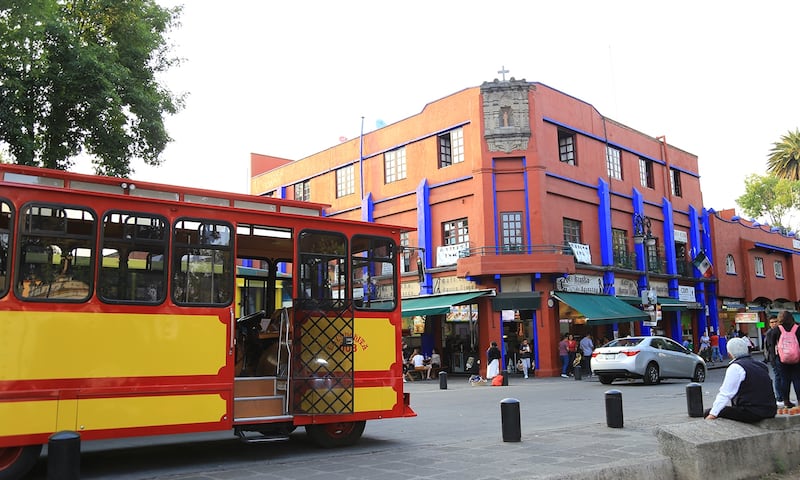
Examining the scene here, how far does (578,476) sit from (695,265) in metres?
32.2

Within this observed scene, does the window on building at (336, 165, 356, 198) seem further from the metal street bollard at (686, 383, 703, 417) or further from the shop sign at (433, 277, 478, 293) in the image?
the metal street bollard at (686, 383, 703, 417)

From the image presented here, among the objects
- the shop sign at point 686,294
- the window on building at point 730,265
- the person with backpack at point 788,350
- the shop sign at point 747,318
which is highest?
the window on building at point 730,265

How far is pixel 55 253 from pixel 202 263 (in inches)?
65.7

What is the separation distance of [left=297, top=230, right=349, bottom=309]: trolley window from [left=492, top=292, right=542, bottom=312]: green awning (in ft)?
54.6

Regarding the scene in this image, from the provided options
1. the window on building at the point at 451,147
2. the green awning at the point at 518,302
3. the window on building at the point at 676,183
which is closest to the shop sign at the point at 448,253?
the green awning at the point at 518,302

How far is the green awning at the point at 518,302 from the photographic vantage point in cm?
2541

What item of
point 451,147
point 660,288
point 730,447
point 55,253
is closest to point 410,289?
point 451,147

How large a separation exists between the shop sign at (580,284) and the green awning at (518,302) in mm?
1107

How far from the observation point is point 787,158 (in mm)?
59875

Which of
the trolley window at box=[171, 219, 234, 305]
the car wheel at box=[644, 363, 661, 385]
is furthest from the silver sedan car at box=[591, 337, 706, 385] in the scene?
the trolley window at box=[171, 219, 234, 305]

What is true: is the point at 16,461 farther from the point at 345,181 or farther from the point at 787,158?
the point at 787,158

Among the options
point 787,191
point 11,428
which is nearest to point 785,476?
point 11,428

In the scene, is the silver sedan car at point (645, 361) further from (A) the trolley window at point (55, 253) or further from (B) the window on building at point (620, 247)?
(A) the trolley window at point (55, 253)

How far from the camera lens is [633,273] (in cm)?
3056
